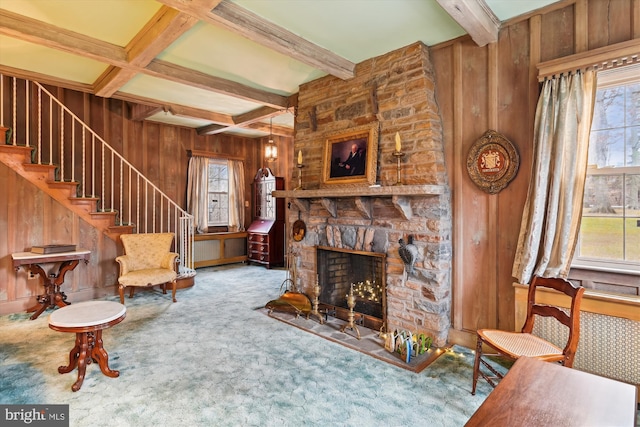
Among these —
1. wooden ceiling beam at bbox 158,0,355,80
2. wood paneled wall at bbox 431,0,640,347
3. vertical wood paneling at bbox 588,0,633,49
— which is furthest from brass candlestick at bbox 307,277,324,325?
vertical wood paneling at bbox 588,0,633,49

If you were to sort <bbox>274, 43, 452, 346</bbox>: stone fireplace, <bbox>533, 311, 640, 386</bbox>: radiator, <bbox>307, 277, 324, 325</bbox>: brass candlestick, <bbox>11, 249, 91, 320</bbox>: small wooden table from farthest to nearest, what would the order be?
<bbox>11, 249, 91, 320</bbox>: small wooden table, <bbox>307, 277, 324, 325</bbox>: brass candlestick, <bbox>274, 43, 452, 346</bbox>: stone fireplace, <bbox>533, 311, 640, 386</bbox>: radiator

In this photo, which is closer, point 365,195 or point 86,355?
point 86,355

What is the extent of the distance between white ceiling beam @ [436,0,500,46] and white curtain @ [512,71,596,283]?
2.06ft

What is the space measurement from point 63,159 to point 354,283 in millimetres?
4507

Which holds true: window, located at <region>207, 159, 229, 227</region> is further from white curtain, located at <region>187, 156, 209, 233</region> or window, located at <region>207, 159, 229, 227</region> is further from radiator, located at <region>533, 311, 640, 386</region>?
radiator, located at <region>533, 311, 640, 386</region>

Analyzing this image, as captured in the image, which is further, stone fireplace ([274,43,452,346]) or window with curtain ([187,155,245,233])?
window with curtain ([187,155,245,233])

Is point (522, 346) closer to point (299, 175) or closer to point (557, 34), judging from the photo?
point (557, 34)

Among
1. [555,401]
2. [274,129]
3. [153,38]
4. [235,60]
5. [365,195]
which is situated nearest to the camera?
[555,401]

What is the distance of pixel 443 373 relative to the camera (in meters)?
2.61

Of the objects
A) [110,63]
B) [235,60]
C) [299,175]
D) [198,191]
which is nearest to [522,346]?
[299,175]

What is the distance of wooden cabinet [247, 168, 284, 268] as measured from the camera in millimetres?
6885

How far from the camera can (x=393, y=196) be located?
310 cm

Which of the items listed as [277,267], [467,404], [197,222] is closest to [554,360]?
[467,404]

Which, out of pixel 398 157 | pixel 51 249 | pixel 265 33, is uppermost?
pixel 265 33
